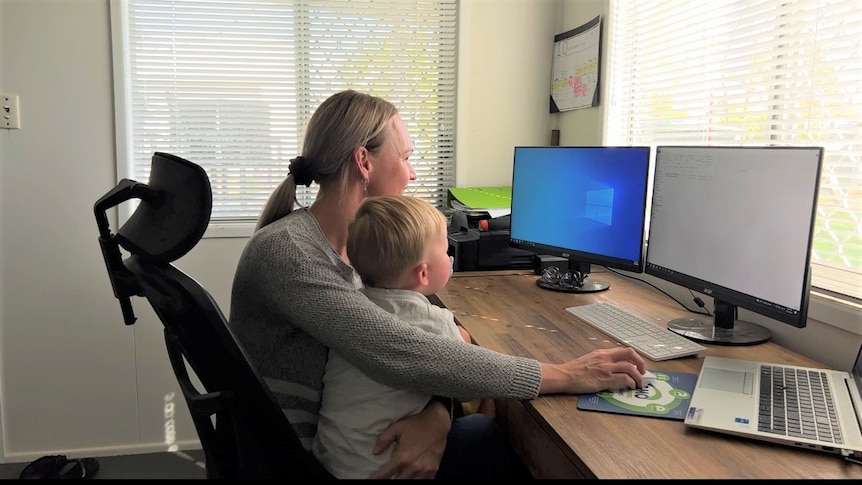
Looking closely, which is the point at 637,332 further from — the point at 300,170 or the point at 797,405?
the point at 300,170

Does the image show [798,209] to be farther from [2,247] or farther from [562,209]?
[2,247]

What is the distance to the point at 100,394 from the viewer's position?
2547mm

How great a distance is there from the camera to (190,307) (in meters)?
0.92

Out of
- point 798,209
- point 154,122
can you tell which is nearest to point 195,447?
point 154,122

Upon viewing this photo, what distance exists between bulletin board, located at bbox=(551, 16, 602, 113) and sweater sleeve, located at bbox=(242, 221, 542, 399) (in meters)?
1.62

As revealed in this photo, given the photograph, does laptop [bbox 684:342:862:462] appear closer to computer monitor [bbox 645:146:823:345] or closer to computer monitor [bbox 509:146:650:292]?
computer monitor [bbox 645:146:823:345]

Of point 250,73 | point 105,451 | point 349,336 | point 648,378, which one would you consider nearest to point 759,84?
point 648,378

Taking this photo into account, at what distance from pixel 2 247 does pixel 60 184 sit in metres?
0.31

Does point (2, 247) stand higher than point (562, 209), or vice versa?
point (562, 209)

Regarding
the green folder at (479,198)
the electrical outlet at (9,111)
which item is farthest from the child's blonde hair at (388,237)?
the electrical outlet at (9,111)

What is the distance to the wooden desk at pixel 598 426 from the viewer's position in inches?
36.2

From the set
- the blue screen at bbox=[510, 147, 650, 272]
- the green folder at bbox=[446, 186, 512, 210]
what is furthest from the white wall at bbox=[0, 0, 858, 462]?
the blue screen at bbox=[510, 147, 650, 272]

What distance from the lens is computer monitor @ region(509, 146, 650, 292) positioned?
1.81 meters

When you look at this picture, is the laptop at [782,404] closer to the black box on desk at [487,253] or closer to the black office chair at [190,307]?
the black office chair at [190,307]
